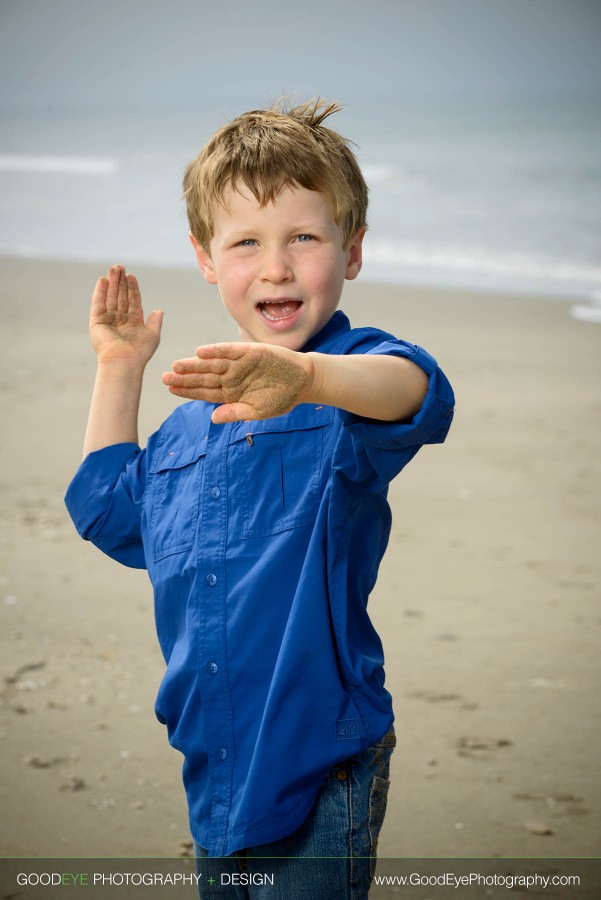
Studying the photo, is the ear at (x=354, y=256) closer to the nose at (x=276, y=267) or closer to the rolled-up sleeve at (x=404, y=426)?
the nose at (x=276, y=267)

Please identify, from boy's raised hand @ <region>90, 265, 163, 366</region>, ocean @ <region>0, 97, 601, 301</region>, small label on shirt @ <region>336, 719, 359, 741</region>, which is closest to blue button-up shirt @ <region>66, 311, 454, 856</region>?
small label on shirt @ <region>336, 719, 359, 741</region>

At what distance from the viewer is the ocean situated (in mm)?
13562

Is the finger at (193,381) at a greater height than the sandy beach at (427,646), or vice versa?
the finger at (193,381)

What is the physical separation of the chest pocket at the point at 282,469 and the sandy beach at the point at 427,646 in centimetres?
161

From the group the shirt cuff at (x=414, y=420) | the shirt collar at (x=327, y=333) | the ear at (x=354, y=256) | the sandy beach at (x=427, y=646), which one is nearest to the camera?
the shirt cuff at (x=414, y=420)

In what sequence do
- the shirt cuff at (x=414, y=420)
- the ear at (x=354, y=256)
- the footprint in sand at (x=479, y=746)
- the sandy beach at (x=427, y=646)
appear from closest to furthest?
1. the shirt cuff at (x=414, y=420)
2. the ear at (x=354, y=256)
3. the sandy beach at (x=427, y=646)
4. the footprint in sand at (x=479, y=746)

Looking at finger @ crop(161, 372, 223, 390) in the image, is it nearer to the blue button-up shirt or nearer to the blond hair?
the blue button-up shirt

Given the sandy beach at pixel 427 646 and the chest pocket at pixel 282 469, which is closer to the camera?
the chest pocket at pixel 282 469

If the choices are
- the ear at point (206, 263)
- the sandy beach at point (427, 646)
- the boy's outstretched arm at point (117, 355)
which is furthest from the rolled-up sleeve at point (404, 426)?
the sandy beach at point (427, 646)

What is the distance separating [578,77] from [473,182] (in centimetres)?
1833

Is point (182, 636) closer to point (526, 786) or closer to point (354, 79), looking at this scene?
point (526, 786)

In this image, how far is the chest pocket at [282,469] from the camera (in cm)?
168

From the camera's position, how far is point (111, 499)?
1.98 meters

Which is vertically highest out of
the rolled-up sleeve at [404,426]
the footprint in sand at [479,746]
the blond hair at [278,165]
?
the blond hair at [278,165]
